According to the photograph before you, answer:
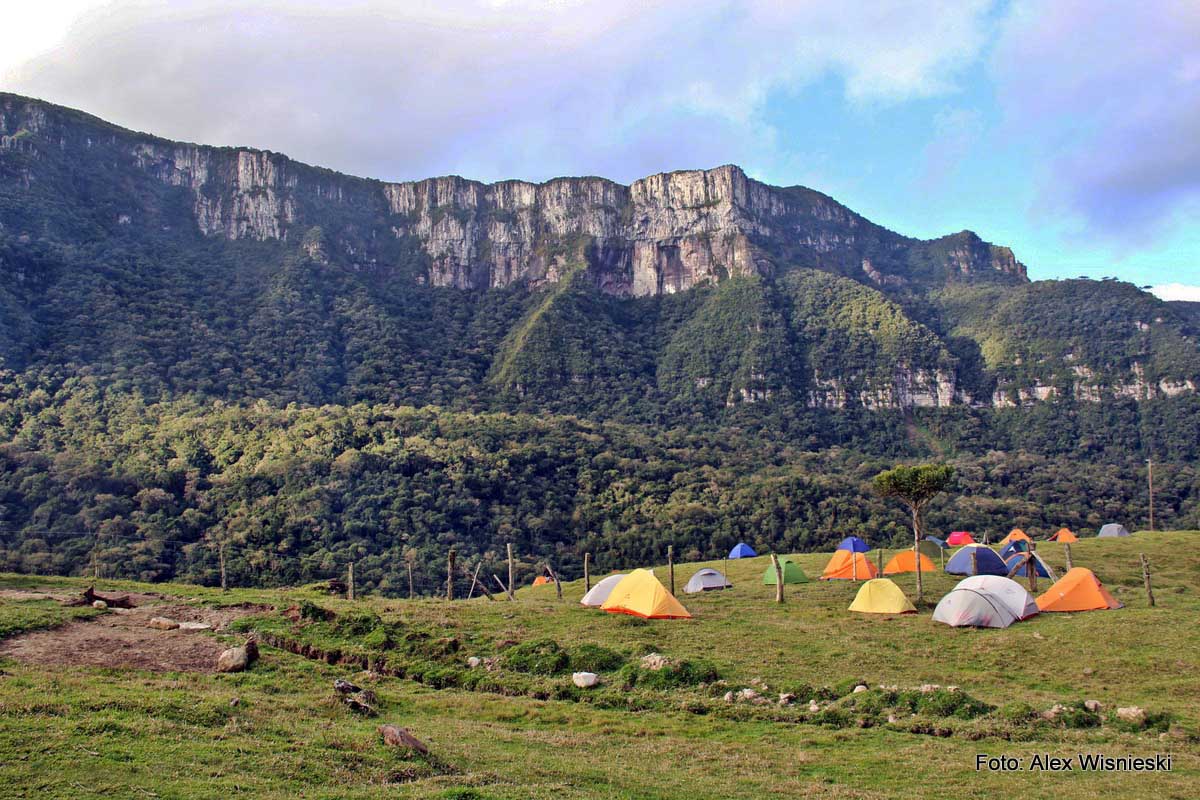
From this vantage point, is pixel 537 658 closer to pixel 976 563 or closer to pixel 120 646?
pixel 120 646

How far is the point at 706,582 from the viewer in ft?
105

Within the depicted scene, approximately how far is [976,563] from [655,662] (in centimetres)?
1948

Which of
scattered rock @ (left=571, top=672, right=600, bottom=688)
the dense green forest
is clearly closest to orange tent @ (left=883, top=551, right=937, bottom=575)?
scattered rock @ (left=571, top=672, right=600, bottom=688)

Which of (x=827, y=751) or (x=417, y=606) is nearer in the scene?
(x=827, y=751)

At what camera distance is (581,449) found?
78.6 m

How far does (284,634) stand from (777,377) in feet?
365

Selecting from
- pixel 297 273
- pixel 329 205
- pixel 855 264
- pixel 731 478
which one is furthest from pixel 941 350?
pixel 329 205

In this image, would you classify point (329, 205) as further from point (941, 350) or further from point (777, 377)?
point (941, 350)

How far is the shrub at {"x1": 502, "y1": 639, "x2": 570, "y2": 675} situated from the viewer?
17.1 meters

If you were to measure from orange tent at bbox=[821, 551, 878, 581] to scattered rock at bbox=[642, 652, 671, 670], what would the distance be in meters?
17.5

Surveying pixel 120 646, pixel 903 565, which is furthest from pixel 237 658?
pixel 903 565

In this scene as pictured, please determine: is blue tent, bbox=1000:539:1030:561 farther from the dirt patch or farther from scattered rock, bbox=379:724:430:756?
the dirt patch

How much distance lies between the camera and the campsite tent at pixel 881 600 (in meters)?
24.2

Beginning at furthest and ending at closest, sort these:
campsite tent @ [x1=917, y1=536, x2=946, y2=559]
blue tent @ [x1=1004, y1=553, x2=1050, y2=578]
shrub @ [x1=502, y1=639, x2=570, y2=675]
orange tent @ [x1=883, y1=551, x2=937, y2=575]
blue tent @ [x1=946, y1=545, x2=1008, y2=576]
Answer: campsite tent @ [x1=917, y1=536, x2=946, y2=559] → orange tent @ [x1=883, y1=551, x2=937, y2=575] → blue tent @ [x1=946, y1=545, x2=1008, y2=576] → blue tent @ [x1=1004, y1=553, x2=1050, y2=578] → shrub @ [x1=502, y1=639, x2=570, y2=675]
